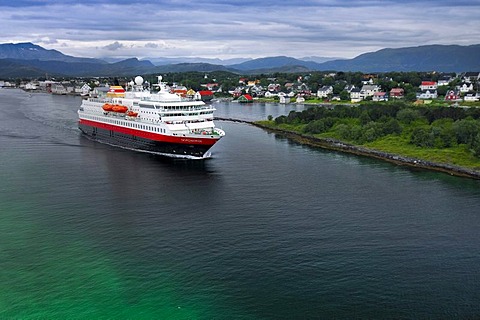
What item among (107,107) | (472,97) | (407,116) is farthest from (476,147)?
(472,97)

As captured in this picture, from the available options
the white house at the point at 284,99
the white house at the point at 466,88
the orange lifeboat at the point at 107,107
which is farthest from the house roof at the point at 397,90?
the orange lifeboat at the point at 107,107

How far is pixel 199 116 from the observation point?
1316 inches

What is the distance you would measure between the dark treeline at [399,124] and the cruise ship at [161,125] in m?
13.6

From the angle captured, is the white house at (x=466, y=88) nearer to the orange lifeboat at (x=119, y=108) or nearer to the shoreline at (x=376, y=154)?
the shoreline at (x=376, y=154)

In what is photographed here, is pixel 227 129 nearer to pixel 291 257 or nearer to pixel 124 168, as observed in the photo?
pixel 124 168

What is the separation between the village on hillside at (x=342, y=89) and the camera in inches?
2926

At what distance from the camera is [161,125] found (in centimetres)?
3275

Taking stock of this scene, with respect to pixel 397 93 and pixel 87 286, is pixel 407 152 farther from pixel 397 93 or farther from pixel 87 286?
pixel 397 93

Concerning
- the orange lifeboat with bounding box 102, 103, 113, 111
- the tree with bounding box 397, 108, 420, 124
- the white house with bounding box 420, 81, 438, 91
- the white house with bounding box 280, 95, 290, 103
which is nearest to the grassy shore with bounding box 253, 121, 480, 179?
the tree with bounding box 397, 108, 420, 124

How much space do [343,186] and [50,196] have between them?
15583 mm

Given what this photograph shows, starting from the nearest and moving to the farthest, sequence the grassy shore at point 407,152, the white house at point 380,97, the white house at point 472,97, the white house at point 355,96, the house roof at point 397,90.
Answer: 1. the grassy shore at point 407,152
2. the white house at point 472,97
3. the white house at point 380,97
4. the white house at point 355,96
5. the house roof at point 397,90

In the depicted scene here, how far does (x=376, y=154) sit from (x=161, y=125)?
16.0 metres

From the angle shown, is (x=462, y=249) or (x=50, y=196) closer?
Answer: (x=462, y=249)

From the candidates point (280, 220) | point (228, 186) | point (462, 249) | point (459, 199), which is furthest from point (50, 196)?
point (459, 199)
